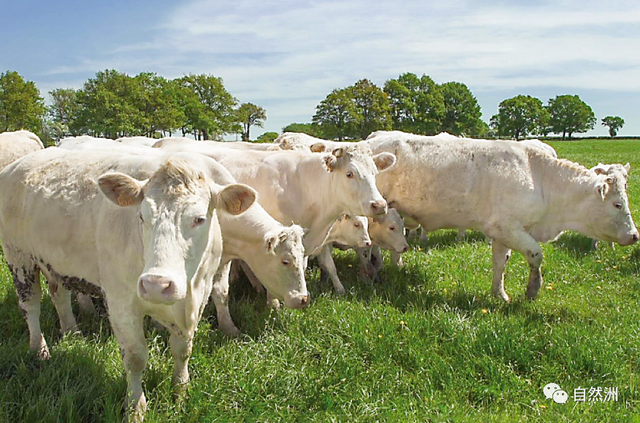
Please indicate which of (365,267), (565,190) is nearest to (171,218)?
(365,267)

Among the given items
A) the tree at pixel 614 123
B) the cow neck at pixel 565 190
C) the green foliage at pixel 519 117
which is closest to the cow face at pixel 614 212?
the cow neck at pixel 565 190

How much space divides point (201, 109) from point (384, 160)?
61733mm

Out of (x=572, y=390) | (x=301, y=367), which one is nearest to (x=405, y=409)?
(x=301, y=367)

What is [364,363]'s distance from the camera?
4570 millimetres

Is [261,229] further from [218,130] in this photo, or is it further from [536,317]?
[218,130]

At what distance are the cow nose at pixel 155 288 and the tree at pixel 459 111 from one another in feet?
273

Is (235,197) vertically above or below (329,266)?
above

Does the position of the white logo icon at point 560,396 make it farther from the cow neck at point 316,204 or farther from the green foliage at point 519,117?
the green foliage at point 519,117

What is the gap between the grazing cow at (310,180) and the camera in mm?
6418

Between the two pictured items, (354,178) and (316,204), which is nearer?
(354,178)

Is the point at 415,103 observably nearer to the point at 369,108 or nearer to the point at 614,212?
the point at 369,108

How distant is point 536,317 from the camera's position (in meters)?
5.83

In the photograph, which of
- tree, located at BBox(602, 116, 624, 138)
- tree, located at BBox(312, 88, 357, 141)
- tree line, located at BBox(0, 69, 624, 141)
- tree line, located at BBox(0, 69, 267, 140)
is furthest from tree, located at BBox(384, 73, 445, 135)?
tree, located at BBox(602, 116, 624, 138)

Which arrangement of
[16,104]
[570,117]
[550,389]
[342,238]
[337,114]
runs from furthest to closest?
[570,117], [337,114], [16,104], [342,238], [550,389]
